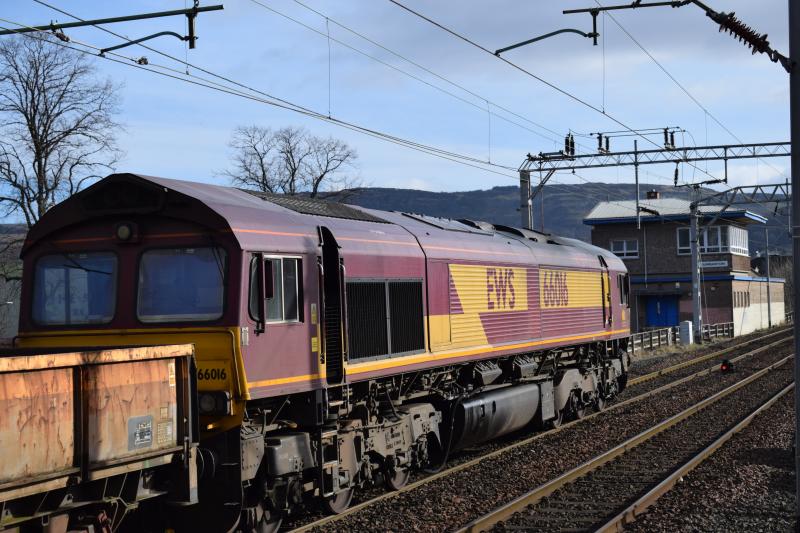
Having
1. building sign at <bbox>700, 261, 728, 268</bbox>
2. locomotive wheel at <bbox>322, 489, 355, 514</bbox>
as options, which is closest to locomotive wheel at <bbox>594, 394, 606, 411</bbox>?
locomotive wheel at <bbox>322, 489, 355, 514</bbox>

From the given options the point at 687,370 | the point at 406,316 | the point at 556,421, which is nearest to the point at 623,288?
the point at 556,421

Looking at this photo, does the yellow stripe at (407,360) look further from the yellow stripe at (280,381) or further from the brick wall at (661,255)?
the brick wall at (661,255)

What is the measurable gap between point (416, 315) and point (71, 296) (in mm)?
4903

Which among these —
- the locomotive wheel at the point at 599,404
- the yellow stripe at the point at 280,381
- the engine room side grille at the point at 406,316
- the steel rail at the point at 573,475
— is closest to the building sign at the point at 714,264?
the steel rail at the point at 573,475

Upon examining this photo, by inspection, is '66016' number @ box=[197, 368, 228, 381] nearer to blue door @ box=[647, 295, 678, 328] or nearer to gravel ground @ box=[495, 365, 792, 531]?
gravel ground @ box=[495, 365, 792, 531]

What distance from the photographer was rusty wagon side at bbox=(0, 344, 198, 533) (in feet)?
21.6

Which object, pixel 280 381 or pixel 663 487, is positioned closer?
pixel 280 381

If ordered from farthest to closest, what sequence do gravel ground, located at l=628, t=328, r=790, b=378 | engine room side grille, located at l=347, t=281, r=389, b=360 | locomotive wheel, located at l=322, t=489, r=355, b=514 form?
gravel ground, located at l=628, t=328, r=790, b=378 < engine room side grille, located at l=347, t=281, r=389, b=360 < locomotive wheel, located at l=322, t=489, r=355, b=514

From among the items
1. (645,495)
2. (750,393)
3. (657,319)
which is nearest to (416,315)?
(645,495)

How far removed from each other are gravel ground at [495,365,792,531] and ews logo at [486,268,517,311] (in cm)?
321

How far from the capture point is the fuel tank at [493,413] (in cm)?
1423

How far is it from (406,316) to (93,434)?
6.21 meters

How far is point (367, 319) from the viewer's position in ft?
39.0

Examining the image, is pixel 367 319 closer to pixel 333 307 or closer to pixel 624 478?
pixel 333 307
